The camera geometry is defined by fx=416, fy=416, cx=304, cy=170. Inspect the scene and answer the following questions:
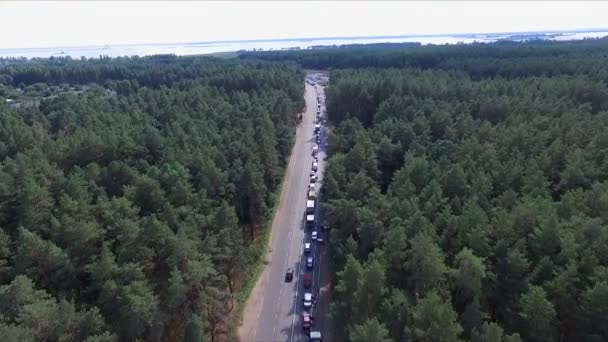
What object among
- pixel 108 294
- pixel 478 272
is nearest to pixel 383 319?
pixel 478 272

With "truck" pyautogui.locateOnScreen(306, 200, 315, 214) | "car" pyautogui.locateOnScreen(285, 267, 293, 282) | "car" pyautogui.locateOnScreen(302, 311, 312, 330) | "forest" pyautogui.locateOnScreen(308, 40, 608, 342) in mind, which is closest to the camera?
"forest" pyautogui.locateOnScreen(308, 40, 608, 342)

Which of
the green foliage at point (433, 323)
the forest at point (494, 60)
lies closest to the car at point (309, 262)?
the green foliage at point (433, 323)

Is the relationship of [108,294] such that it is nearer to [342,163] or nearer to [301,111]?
[342,163]

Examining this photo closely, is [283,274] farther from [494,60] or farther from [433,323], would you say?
[494,60]

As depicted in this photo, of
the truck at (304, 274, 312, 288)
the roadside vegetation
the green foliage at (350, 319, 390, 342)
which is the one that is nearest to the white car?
the truck at (304, 274, 312, 288)

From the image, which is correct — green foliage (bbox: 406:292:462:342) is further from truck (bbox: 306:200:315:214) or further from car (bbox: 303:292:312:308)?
truck (bbox: 306:200:315:214)

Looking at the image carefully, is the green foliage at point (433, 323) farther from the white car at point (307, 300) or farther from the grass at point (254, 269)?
the grass at point (254, 269)

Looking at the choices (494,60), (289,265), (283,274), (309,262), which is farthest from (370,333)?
(494,60)
